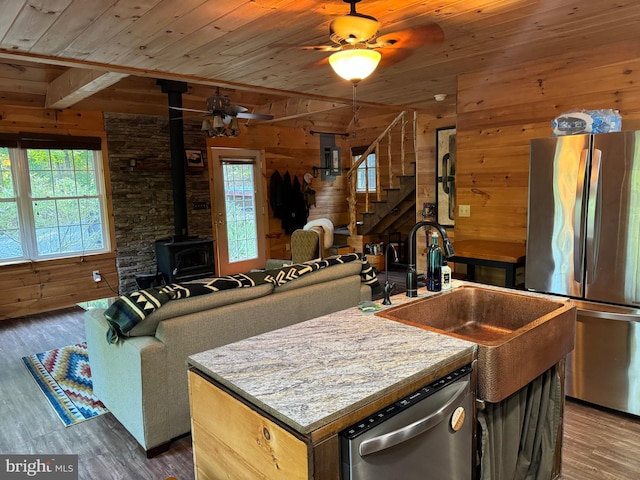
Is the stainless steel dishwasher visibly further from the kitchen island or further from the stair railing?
the stair railing

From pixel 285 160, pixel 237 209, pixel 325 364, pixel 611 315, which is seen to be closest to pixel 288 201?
pixel 285 160

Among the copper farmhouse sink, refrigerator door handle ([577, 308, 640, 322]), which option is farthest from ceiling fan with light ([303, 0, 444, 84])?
refrigerator door handle ([577, 308, 640, 322])

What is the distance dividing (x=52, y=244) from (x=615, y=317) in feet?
19.1

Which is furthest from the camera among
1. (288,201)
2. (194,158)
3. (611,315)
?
(288,201)

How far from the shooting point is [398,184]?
7141 mm

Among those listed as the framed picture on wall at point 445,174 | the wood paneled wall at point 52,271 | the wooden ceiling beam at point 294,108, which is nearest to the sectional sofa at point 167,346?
the wood paneled wall at point 52,271

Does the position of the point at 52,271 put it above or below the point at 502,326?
below

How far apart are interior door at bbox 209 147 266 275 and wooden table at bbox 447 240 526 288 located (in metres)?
4.07

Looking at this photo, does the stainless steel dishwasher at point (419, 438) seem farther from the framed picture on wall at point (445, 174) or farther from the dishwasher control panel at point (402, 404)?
the framed picture on wall at point (445, 174)

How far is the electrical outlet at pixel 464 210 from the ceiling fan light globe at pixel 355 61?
2.07 meters

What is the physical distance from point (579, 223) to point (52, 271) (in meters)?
5.60

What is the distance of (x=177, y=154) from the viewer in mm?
5461

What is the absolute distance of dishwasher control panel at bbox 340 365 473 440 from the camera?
1087 mm

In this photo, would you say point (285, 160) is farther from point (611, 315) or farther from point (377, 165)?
point (611, 315)
